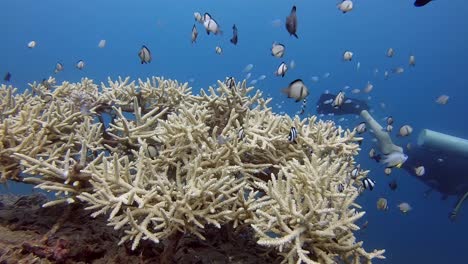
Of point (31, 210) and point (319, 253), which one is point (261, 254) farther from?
point (31, 210)

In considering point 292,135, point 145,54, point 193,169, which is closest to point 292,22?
point 292,135

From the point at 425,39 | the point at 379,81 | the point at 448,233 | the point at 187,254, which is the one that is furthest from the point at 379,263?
the point at 425,39

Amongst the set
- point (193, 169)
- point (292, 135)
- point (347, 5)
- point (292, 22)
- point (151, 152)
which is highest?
point (347, 5)

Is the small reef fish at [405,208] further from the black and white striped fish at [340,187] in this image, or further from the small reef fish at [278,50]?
the black and white striped fish at [340,187]

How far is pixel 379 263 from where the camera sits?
2045cm

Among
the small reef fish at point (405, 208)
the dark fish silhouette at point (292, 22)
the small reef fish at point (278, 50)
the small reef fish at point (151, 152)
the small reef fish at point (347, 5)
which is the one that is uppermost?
the small reef fish at point (347, 5)

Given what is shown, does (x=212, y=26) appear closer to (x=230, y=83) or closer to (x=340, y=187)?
(x=230, y=83)

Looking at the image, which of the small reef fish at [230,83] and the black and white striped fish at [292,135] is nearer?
the black and white striped fish at [292,135]

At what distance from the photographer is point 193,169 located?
11.4ft

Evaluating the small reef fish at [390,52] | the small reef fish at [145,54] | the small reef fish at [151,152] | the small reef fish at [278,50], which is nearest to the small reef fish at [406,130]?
the small reef fish at [390,52]

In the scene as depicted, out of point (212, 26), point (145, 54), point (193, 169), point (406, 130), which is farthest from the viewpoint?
point (406, 130)

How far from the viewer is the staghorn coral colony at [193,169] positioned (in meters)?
3.10

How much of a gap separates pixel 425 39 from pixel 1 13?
13750 cm

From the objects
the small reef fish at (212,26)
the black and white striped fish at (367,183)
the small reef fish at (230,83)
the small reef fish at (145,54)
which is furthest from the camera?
the small reef fish at (212,26)
